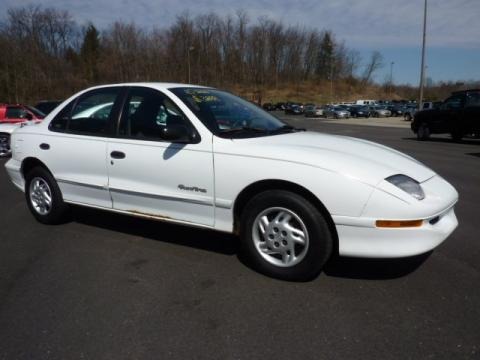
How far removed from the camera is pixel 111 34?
227ft

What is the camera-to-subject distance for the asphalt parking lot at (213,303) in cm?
247

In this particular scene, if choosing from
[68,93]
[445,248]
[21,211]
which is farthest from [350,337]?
[68,93]

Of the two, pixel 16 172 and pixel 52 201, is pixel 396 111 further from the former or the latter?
pixel 52 201

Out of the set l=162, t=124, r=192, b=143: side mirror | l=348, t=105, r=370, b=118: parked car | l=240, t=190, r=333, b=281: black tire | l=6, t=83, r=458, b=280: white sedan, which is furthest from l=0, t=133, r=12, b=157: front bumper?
l=348, t=105, r=370, b=118: parked car

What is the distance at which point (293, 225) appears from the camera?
10.8ft

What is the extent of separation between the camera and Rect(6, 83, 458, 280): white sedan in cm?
301

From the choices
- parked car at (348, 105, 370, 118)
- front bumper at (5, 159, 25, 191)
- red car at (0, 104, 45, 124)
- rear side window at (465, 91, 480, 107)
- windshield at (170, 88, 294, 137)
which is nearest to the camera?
windshield at (170, 88, 294, 137)

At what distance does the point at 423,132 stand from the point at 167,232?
1464 centimetres

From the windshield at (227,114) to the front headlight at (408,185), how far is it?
1.24 meters

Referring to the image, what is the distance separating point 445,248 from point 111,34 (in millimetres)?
73227

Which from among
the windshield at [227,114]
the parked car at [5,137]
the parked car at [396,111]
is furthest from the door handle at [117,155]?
the parked car at [396,111]

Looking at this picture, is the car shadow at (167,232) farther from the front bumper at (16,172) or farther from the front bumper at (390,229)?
the front bumper at (390,229)

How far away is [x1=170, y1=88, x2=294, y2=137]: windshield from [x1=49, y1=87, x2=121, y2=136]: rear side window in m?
0.73

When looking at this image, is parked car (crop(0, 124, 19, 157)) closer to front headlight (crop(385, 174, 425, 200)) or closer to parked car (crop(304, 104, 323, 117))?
front headlight (crop(385, 174, 425, 200))
